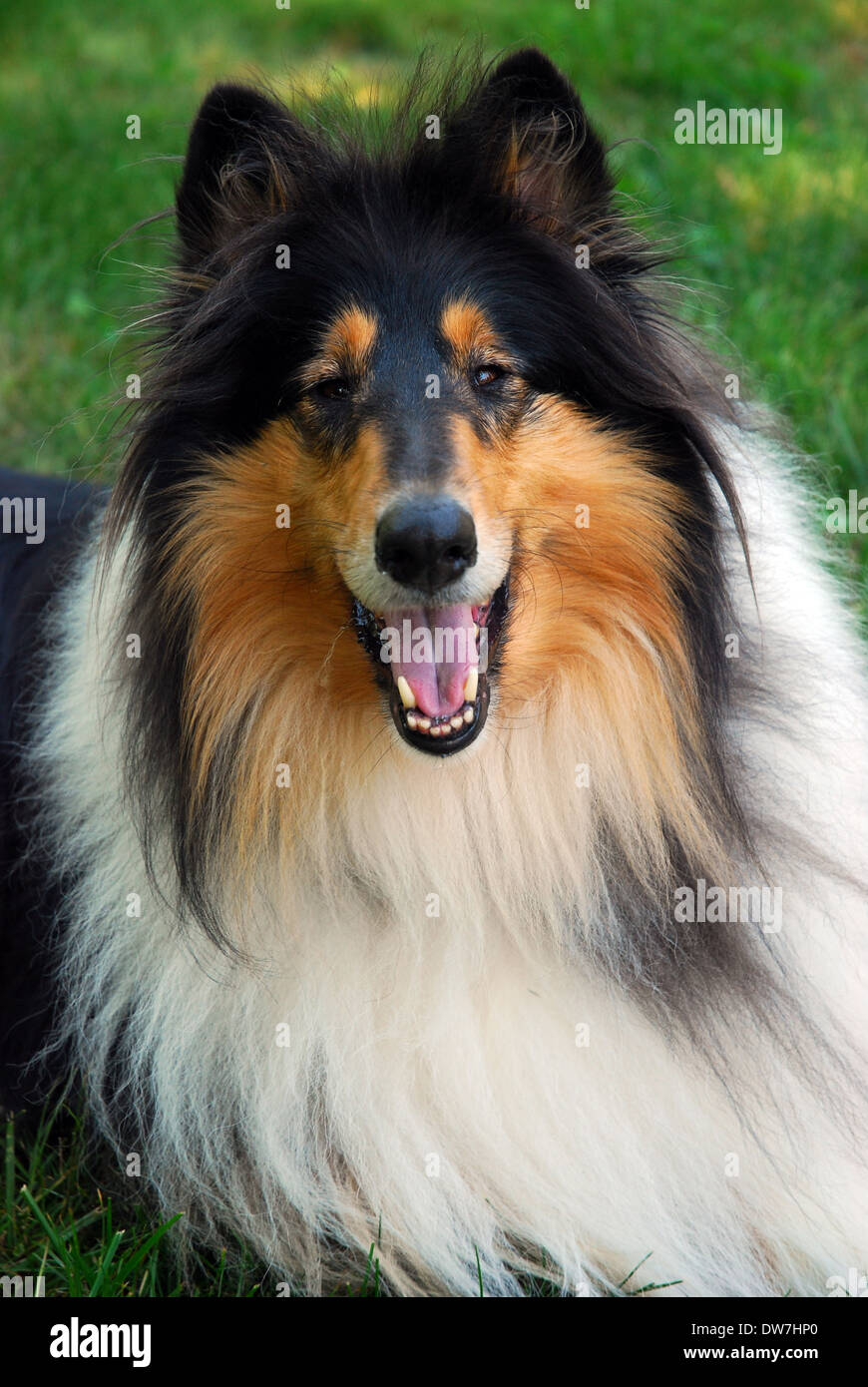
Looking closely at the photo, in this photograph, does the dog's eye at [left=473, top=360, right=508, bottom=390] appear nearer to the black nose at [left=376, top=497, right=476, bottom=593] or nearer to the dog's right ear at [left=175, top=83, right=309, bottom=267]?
the black nose at [left=376, top=497, right=476, bottom=593]

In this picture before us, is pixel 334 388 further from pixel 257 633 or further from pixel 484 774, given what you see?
pixel 484 774

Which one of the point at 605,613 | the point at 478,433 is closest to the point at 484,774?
the point at 605,613

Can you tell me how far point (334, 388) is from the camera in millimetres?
2971

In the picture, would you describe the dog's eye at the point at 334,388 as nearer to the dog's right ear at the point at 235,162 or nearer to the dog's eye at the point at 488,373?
the dog's eye at the point at 488,373

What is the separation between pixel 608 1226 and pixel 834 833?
0.96 metres

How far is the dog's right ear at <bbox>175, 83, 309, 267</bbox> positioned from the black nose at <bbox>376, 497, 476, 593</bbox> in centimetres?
84

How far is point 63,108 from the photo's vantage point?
8797 millimetres

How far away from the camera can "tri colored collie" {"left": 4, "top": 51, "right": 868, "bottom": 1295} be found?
118 inches

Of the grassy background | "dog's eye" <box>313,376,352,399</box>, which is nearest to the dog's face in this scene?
"dog's eye" <box>313,376,352,399</box>

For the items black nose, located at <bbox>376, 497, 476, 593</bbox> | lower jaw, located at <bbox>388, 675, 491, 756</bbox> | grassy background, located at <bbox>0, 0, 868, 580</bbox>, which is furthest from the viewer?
grassy background, located at <bbox>0, 0, 868, 580</bbox>

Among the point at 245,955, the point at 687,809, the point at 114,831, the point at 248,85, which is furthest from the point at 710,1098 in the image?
the point at 248,85

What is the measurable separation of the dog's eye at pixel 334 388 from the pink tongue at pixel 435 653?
0.45 meters

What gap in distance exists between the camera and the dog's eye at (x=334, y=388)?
2.95 m
